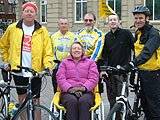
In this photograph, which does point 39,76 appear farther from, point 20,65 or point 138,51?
point 138,51

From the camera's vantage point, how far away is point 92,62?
7.10 metres

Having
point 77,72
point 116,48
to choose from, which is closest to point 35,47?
point 77,72

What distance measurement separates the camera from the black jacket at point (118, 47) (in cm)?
777

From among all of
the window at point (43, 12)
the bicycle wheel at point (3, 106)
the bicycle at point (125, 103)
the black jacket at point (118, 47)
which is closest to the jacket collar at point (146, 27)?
the bicycle at point (125, 103)

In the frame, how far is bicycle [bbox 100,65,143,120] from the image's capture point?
20.6 feet

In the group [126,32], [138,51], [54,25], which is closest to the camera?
[138,51]

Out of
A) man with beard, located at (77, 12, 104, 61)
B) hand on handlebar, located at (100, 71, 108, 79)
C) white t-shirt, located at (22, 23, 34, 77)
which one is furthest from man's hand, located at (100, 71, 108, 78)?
white t-shirt, located at (22, 23, 34, 77)

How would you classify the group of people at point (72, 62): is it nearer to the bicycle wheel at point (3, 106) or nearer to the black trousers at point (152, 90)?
the black trousers at point (152, 90)

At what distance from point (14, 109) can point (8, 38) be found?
1.14 m

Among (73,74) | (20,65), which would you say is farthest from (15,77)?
(73,74)

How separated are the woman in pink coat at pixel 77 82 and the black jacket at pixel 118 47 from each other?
0.79 meters

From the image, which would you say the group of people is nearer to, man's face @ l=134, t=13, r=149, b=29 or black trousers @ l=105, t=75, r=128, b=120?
man's face @ l=134, t=13, r=149, b=29

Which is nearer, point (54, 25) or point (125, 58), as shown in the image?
point (125, 58)

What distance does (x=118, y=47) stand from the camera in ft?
25.5
